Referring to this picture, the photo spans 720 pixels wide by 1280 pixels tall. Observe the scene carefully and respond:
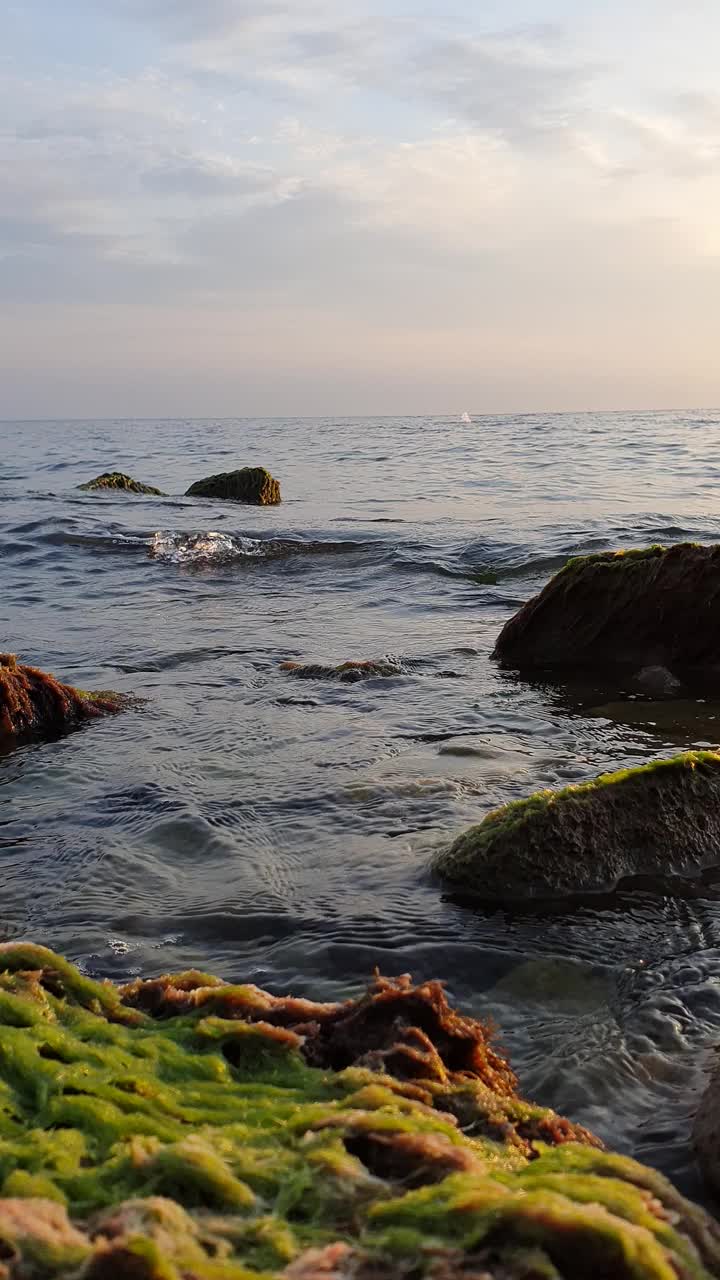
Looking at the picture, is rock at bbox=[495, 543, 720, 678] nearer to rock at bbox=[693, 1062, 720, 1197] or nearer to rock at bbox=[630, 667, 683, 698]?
rock at bbox=[630, 667, 683, 698]

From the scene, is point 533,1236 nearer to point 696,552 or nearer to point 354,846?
point 354,846

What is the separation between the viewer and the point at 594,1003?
371cm

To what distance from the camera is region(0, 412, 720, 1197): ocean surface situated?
12.1 ft

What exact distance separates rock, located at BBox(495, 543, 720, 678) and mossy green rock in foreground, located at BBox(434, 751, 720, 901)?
11.6ft

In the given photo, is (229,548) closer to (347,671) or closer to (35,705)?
(347,671)

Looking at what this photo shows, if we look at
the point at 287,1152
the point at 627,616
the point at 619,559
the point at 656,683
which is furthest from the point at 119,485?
the point at 287,1152

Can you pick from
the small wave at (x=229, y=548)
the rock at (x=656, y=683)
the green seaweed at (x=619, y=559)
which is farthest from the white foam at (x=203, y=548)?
the rock at (x=656, y=683)

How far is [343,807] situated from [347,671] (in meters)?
2.90

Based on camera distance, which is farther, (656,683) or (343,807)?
(656,683)

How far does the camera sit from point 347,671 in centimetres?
848

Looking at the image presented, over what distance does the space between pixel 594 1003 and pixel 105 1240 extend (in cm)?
239

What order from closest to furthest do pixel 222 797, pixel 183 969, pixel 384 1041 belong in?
1. pixel 384 1041
2. pixel 183 969
3. pixel 222 797

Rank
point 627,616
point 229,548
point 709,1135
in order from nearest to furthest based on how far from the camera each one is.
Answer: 1. point 709,1135
2. point 627,616
3. point 229,548

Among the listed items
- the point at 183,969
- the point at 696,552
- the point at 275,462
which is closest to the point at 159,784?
the point at 183,969
